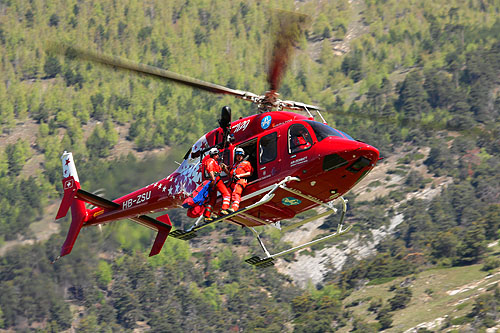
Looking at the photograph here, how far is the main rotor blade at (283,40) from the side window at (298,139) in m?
1.28

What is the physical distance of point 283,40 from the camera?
22.8 metres

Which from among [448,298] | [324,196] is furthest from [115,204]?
[448,298]

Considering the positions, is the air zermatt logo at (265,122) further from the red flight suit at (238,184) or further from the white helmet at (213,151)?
the white helmet at (213,151)

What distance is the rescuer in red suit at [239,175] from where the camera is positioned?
80.2 feet

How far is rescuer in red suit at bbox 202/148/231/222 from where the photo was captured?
24703 millimetres

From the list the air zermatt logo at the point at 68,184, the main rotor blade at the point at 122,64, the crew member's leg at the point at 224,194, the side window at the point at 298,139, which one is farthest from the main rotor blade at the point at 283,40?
the air zermatt logo at the point at 68,184

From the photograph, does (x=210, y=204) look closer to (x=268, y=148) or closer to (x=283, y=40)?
(x=268, y=148)

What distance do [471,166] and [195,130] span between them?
6717cm

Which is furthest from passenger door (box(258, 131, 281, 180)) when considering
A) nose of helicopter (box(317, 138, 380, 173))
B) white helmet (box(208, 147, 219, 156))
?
nose of helicopter (box(317, 138, 380, 173))

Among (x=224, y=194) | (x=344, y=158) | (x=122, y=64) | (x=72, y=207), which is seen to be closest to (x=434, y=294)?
(x=72, y=207)

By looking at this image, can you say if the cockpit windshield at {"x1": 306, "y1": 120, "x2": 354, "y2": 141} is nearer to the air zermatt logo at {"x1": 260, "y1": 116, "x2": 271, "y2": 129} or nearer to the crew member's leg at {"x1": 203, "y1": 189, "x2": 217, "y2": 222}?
the air zermatt logo at {"x1": 260, "y1": 116, "x2": 271, "y2": 129}

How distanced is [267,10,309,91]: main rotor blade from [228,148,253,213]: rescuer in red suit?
2.08 meters

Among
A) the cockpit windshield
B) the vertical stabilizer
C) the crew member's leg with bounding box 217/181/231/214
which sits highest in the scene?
the cockpit windshield

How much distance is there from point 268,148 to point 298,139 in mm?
970
